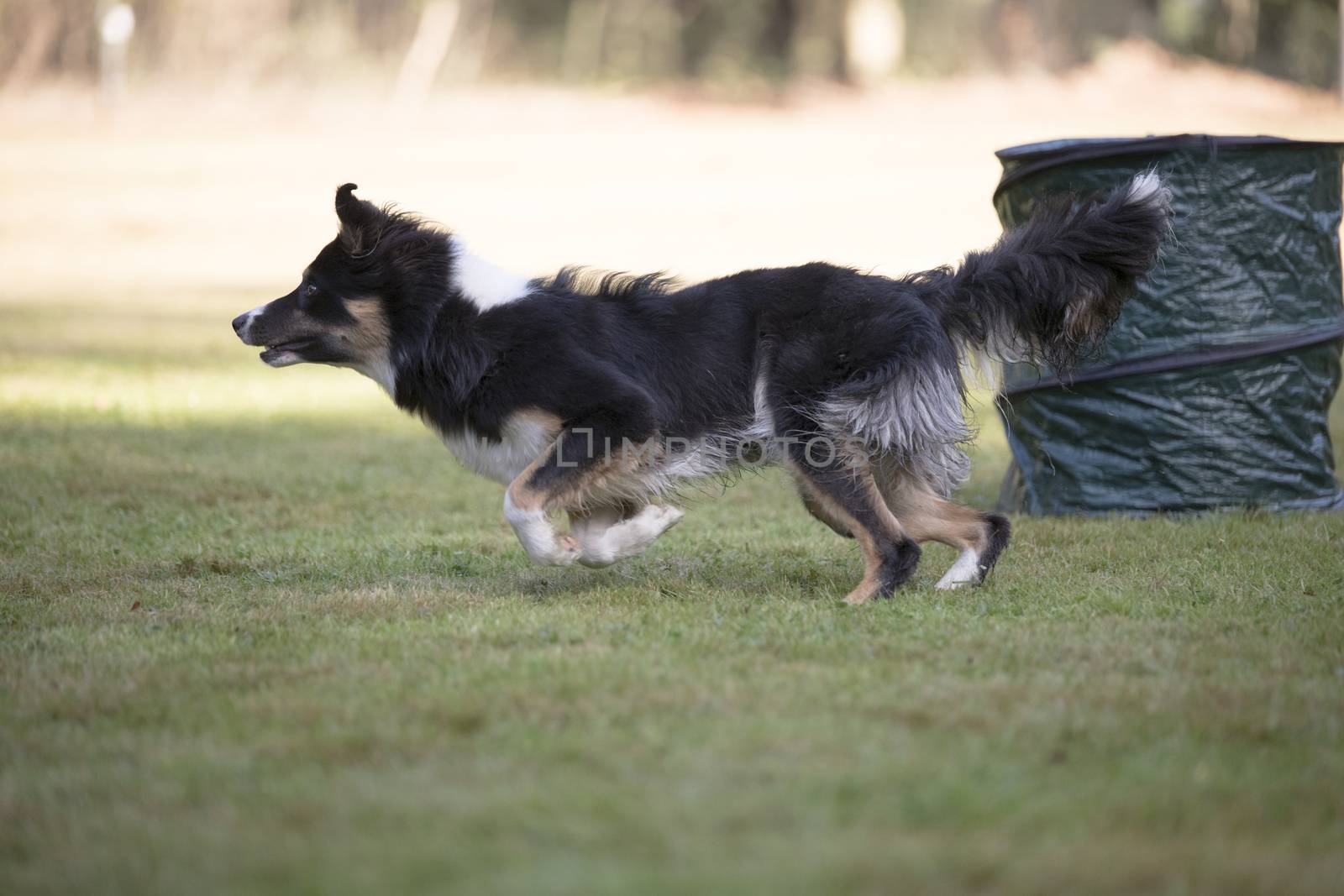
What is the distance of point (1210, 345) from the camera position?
279 inches

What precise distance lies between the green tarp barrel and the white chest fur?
101 inches

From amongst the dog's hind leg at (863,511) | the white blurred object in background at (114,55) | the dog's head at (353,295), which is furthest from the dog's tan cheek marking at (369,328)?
the white blurred object in background at (114,55)

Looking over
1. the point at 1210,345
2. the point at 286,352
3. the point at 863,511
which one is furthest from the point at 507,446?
the point at 1210,345

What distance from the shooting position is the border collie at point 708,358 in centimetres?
545

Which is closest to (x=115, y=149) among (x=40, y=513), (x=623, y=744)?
(x=40, y=513)

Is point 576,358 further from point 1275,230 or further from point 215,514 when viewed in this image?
point 1275,230

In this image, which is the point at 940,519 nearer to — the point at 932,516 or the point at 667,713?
the point at 932,516

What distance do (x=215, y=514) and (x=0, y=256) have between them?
18022 millimetres

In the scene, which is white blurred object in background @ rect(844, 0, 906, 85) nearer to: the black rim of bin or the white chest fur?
the black rim of bin

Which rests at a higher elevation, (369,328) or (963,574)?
(369,328)

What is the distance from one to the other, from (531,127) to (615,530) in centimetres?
2861

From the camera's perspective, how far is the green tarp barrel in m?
6.95

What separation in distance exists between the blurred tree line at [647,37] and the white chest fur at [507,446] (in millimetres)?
29627

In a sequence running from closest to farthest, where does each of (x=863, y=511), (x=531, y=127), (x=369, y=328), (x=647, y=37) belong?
1. (x=863, y=511)
2. (x=369, y=328)
3. (x=531, y=127)
4. (x=647, y=37)
